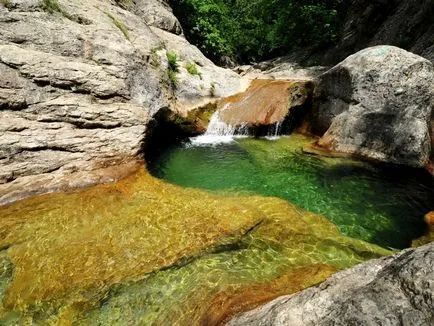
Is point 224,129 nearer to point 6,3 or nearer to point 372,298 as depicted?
point 6,3

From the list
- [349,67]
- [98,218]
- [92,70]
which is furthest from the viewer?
[349,67]

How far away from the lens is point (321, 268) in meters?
5.41

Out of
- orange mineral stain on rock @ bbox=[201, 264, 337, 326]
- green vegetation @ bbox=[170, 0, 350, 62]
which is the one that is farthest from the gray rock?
orange mineral stain on rock @ bbox=[201, 264, 337, 326]

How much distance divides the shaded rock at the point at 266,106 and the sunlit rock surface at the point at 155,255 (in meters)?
6.58

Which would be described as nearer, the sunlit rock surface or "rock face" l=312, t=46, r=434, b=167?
the sunlit rock surface

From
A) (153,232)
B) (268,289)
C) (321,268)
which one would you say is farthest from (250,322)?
(153,232)

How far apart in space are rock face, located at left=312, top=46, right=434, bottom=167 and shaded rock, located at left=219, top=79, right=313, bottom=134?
6.92 feet

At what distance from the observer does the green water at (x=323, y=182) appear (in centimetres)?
777

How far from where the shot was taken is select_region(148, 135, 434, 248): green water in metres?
7.77

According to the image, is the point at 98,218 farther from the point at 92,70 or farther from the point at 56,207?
the point at 92,70

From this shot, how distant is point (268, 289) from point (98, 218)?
4002mm

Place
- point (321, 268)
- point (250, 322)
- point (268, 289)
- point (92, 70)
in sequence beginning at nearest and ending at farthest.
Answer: point (250, 322), point (268, 289), point (321, 268), point (92, 70)

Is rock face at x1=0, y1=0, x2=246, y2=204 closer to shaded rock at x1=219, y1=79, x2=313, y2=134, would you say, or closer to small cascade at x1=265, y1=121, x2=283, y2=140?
shaded rock at x1=219, y1=79, x2=313, y2=134

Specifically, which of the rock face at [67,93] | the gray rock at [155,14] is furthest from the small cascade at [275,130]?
the gray rock at [155,14]
